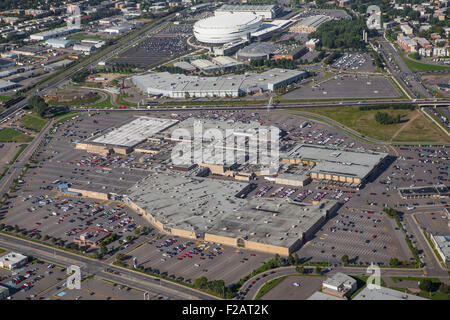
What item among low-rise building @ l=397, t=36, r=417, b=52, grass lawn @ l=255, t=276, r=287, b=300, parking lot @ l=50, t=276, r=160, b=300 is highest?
low-rise building @ l=397, t=36, r=417, b=52

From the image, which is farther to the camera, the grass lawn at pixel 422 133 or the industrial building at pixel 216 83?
the industrial building at pixel 216 83

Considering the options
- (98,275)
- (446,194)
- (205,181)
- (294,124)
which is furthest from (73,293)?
(294,124)

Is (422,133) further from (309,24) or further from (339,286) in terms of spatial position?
(309,24)

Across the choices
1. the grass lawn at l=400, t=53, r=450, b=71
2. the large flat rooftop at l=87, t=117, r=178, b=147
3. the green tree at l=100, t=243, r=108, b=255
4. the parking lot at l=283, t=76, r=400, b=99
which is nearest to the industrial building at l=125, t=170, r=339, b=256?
the green tree at l=100, t=243, r=108, b=255

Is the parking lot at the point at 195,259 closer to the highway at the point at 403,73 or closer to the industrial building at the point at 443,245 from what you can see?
the industrial building at the point at 443,245

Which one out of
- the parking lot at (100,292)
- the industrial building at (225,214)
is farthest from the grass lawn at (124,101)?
the parking lot at (100,292)

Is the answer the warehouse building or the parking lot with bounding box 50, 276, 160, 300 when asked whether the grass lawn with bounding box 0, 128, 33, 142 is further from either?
the warehouse building

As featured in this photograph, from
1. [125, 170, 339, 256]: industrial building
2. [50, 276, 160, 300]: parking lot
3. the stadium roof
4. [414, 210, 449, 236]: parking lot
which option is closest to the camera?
[50, 276, 160, 300]: parking lot
